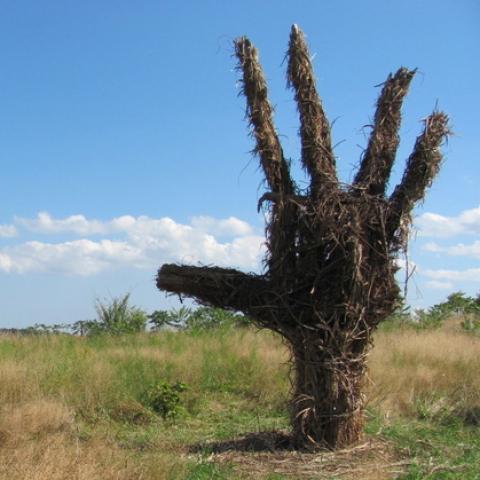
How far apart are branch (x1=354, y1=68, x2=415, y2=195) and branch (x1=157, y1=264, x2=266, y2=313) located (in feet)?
4.57

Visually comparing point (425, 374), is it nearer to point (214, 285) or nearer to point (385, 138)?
point (385, 138)

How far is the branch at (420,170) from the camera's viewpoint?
259 inches

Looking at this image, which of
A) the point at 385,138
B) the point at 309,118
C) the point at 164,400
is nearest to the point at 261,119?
the point at 309,118

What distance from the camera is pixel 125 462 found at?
5418 mm

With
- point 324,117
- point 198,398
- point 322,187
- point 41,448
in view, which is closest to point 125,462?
point 41,448

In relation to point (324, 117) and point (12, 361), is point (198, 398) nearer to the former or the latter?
point (12, 361)

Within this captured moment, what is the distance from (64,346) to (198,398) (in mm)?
3333

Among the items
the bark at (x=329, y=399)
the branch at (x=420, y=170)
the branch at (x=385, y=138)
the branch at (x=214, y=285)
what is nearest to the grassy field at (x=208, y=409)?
the bark at (x=329, y=399)

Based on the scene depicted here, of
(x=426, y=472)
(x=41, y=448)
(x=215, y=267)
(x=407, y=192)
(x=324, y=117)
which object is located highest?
(x=324, y=117)

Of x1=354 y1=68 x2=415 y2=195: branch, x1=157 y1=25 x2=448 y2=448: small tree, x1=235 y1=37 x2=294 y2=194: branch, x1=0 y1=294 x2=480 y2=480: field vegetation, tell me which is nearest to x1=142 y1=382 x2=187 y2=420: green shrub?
x1=0 y1=294 x2=480 y2=480: field vegetation

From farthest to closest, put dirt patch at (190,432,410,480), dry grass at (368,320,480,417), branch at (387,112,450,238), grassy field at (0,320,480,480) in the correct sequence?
dry grass at (368,320,480,417), branch at (387,112,450,238), dirt patch at (190,432,410,480), grassy field at (0,320,480,480)

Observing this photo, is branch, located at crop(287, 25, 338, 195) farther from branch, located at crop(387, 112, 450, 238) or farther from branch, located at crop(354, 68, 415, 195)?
branch, located at crop(387, 112, 450, 238)

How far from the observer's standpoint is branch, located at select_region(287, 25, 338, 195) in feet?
22.4

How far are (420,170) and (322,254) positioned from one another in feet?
3.82
